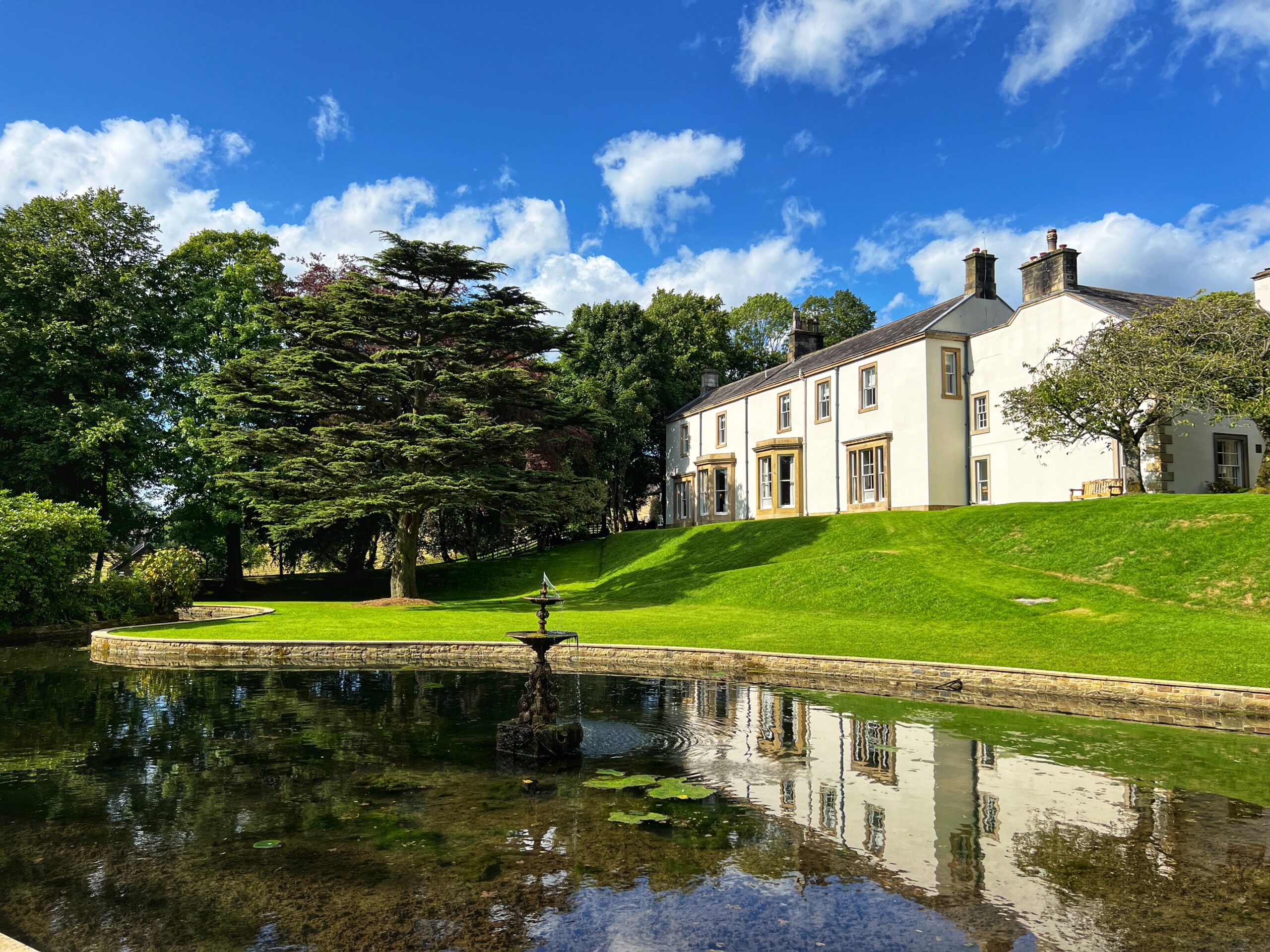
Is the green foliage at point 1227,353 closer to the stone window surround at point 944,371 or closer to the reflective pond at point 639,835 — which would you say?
the stone window surround at point 944,371

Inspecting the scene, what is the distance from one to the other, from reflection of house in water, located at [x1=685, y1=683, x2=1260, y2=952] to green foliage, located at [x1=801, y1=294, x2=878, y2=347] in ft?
211

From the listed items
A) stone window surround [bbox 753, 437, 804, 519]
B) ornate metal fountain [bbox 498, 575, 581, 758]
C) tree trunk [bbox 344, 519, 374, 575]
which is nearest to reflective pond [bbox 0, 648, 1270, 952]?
ornate metal fountain [bbox 498, 575, 581, 758]

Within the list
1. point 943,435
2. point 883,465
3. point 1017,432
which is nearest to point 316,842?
point 1017,432

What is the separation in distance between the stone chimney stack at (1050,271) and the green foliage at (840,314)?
126 ft

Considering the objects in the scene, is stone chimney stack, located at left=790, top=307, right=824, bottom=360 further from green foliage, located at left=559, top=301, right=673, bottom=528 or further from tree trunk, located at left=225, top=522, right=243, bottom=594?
tree trunk, located at left=225, top=522, right=243, bottom=594

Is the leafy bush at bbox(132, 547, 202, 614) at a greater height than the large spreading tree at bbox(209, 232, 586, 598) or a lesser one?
lesser

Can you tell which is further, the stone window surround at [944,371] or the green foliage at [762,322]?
the green foliage at [762,322]

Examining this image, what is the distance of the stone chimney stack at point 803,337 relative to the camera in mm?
50219

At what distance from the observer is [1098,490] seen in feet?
100

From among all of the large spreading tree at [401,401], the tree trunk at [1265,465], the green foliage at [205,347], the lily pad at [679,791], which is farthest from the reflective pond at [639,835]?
the green foliage at [205,347]

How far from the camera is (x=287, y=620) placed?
2480 cm

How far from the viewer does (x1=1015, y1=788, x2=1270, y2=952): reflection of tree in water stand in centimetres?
564

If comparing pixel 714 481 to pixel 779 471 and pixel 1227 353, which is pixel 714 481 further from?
pixel 1227 353

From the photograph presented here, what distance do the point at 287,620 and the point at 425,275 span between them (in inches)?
575
